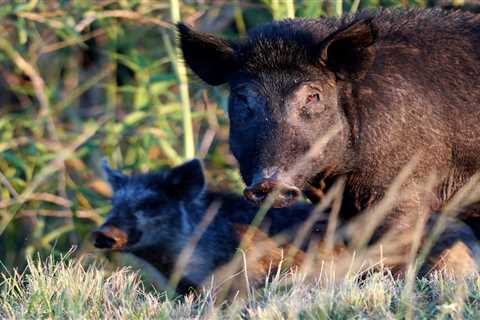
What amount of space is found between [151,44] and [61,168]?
2564mm

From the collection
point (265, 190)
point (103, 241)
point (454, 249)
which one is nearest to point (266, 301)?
point (265, 190)

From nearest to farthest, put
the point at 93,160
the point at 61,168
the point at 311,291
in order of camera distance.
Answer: the point at 311,291, the point at 61,168, the point at 93,160

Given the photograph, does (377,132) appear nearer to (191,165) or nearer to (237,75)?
(237,75)

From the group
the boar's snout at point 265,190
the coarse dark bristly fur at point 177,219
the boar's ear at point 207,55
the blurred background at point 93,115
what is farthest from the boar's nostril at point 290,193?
the blurred background at point 93,115

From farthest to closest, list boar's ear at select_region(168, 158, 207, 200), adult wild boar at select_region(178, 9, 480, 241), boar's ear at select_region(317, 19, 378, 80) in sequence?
boar's ear at select_region(168, 158, 207, 200)
adult wild boar at select_region(178, 9, 480, 241)
boar's ear at select_region(317, 19, 378, 80)

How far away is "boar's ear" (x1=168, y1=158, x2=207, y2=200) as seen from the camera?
818 centimetres

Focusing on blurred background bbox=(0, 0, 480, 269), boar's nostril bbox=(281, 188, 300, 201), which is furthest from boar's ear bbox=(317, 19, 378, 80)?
blurred background bbox=(0, 0, 480, 269)

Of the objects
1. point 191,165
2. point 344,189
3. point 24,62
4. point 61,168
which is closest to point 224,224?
point 191,165

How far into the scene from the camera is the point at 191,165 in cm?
819

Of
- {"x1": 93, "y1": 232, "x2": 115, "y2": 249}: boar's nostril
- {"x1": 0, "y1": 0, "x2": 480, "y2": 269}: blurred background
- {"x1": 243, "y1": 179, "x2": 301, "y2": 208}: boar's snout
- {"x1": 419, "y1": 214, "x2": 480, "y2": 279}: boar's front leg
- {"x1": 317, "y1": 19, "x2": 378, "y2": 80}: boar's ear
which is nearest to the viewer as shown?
{"x1": 243, "y1": 179, "x2": 301, "y2": 208}: boar's snout

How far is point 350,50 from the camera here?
6172 mm

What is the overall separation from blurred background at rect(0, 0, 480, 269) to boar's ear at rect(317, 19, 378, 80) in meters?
1.98

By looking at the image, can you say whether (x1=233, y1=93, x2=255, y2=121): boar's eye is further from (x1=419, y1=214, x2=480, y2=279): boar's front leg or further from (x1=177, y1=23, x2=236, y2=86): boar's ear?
(x1=419, y1=214, x2=480, y2=279): boar's front leg

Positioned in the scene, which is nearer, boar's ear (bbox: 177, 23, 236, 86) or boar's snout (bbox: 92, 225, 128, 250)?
boar's ear (bbox: 177, 23, 236, 86)
